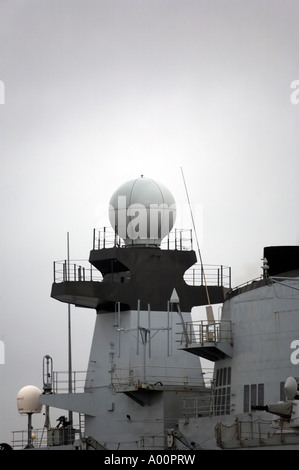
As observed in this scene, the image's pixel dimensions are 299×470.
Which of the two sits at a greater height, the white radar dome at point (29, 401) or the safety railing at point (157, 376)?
the safety railing at point (157, 376)

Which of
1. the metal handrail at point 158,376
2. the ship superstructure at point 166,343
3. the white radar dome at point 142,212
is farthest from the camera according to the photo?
the white radar dome at point 142,212

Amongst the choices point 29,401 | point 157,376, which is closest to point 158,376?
point 157,376

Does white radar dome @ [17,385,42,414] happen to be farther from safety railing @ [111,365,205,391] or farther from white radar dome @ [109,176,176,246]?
white radar dome @ [109,176,176,246]

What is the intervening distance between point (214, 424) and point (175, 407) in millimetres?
8340

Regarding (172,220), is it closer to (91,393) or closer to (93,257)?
(93,257)

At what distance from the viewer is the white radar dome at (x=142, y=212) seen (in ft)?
266

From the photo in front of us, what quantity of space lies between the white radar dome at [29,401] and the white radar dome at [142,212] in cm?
930

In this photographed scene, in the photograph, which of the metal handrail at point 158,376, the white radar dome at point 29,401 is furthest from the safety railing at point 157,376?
the white radar dome at point 29,401

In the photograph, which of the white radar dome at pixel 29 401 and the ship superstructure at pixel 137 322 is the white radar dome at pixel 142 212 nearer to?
the ship superstructure at pixel 137 322

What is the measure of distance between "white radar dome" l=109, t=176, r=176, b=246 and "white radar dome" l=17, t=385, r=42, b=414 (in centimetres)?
930

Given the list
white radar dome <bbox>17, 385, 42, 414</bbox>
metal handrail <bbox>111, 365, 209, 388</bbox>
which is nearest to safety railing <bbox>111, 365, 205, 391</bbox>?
metal handrail <bbox>111, 365, 209, 388</bbox>

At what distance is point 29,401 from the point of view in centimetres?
8212

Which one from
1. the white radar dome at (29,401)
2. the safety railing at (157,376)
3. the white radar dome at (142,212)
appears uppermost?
the white radar dome at (142,212)

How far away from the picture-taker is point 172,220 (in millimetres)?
81938
